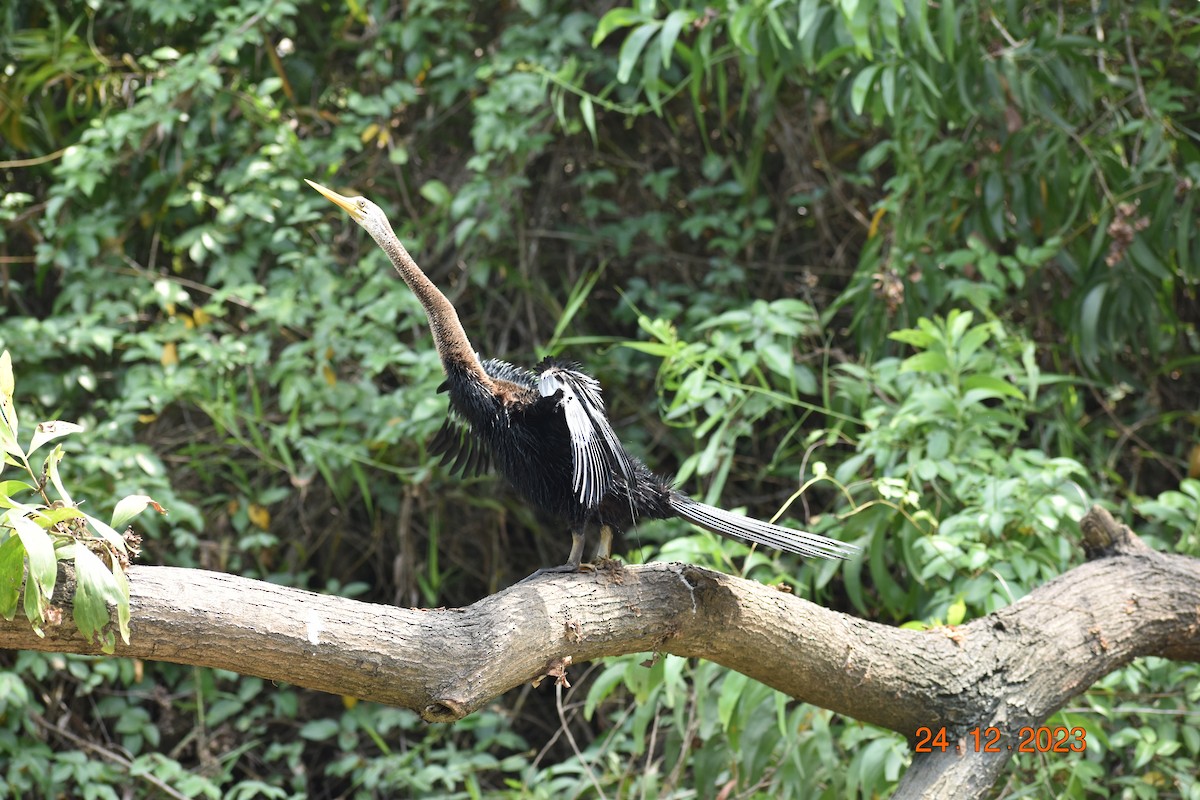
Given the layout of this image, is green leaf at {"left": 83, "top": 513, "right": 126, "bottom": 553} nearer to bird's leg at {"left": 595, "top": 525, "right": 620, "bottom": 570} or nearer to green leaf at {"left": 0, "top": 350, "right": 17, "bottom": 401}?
green leaf at {"left": 0, "top": 350, "right": 17, "bottom": 401}

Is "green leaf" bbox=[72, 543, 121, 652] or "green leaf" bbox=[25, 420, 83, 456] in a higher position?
"green leaf" bbox=[25, 420, 83, 456]

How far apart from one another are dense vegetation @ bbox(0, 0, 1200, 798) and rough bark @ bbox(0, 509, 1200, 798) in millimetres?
234

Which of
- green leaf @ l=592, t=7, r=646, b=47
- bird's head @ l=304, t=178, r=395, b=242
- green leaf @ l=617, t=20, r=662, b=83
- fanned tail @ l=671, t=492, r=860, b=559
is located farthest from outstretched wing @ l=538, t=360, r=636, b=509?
green leaf @ l=592, t=7, r=646, b=47

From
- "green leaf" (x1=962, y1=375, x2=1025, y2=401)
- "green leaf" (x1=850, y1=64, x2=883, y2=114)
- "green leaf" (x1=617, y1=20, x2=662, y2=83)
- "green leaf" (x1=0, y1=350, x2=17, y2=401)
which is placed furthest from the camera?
"green leaf" (x1=617, y1=20, x2=662, y2=83)

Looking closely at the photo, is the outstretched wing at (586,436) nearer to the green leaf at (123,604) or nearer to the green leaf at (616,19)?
the green leaf at (123,604)

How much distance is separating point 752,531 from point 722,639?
19cm

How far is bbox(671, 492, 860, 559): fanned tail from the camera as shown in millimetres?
1918

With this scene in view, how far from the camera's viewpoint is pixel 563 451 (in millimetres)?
1974

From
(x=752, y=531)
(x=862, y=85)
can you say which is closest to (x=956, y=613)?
(x=752, y=531)

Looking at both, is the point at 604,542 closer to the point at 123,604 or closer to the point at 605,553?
the point at 605,553

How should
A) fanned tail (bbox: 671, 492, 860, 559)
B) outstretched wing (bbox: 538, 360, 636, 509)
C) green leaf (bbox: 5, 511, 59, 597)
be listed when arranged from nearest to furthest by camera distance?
green leaf (bbox: 5, 511, 59, 597) < outstretched wing (bbox: 538, 360, 636, 509) < fanned tail (bbox: 671, 492, 860, 559)

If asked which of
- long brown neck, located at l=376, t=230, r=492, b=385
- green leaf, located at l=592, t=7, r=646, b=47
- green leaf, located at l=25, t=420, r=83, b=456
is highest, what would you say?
green leaf, located at l=592, t=7, r=646, b=47
